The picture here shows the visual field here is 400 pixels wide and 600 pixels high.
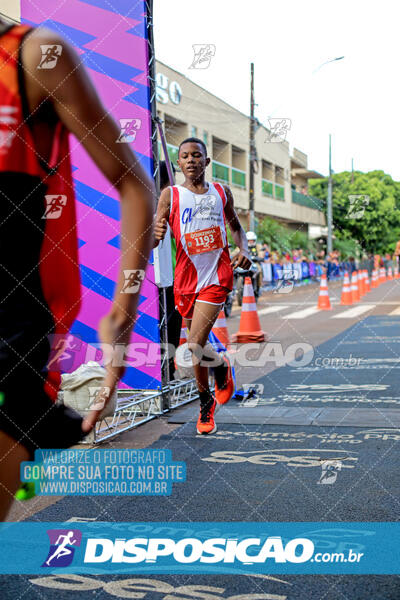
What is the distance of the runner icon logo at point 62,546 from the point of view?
300 cm

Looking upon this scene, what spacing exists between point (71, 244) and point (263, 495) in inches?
90.3

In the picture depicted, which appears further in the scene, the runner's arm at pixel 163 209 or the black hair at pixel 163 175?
the black hair at pixel 163 175

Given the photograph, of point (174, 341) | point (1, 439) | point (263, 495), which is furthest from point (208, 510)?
point (174, 341)

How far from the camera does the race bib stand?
4.89m

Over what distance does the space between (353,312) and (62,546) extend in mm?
15520

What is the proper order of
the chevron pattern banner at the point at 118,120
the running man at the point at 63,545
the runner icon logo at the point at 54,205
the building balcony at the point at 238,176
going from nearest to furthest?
the runner icon logo at the point at 54,205 → the running man at the point at 63,545 → the chevron pattern banner at the point at 118,120 → the building balcony at the point at 238,176

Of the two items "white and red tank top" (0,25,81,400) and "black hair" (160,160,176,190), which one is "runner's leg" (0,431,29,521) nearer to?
"white and red tank top" (0,25,81,400)

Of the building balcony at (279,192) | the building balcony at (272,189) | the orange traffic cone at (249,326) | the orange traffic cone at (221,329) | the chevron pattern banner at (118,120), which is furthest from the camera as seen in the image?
the building balcony at (279,192)

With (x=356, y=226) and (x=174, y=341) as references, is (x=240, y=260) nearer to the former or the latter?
(x=174, y=341)

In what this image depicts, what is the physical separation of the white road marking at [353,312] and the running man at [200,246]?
11.9m

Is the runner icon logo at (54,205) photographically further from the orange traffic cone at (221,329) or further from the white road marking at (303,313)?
the white road marking at (303,313)

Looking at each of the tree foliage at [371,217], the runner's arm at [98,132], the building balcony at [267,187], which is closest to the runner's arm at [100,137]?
the runner's arm at [98,132]

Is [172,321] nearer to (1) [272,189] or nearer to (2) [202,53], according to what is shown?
(2) [202,53]

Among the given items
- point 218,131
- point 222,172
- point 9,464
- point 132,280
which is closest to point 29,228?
point 132,280
